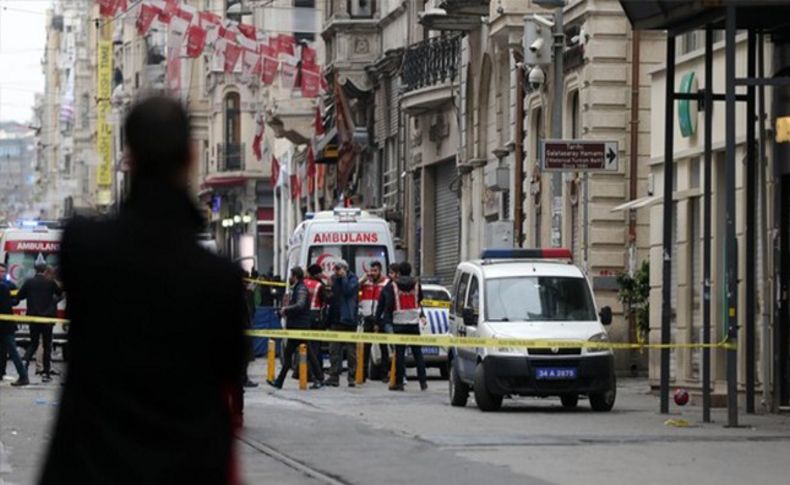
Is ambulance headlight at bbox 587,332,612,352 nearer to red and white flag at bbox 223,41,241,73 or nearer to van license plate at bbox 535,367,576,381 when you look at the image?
van license plate at bbox 535,367,576,381

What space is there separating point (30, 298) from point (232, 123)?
60140 millimetres

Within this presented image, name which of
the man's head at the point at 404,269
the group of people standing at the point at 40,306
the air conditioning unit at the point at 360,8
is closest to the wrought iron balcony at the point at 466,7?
the group of people standing at the point at 40,306

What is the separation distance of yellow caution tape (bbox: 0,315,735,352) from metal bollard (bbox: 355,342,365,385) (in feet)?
6.94

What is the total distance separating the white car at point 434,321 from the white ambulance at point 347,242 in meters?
3.96

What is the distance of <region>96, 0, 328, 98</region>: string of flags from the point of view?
46000 millimetres

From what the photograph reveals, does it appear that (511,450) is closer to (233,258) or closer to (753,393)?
(753,393)

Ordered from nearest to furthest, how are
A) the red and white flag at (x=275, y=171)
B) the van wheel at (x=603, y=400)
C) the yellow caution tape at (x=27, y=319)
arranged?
the van wheel at (x=603, y=400)
the yellow caution tape at (x=27, y=319)
the red and white flag at (x=275, y=171)

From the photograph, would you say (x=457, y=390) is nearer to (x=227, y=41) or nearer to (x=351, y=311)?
(x=351, y=311)

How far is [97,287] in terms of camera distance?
20.2 ft

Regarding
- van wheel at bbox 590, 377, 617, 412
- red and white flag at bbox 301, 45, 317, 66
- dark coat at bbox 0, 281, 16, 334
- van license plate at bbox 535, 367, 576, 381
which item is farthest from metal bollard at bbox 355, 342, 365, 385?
red and white flag at bbox 301, 45, 317, 66

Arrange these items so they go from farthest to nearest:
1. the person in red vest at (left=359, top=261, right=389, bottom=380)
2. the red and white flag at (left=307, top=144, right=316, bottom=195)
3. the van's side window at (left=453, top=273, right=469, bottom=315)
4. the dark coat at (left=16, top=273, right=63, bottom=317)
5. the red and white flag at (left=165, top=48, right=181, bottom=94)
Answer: the red and white flag at (left=307, top=144, right=316, bottom=195), the red and white flag at (left=165, top=48, right=181, bottom=94), the person in red vest at (left=359, top=261, right=389, bottom=380), the dark coat at (left=16, top=273, right=63, bottom=317), the van's side window at (left=453, top=273, right=469, bottom=315)

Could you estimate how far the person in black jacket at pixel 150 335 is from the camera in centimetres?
600

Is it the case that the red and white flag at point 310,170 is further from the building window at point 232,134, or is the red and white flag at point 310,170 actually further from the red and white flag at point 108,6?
the red and white flag at point 108,6

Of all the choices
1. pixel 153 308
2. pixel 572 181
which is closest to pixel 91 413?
pixel 153 308
